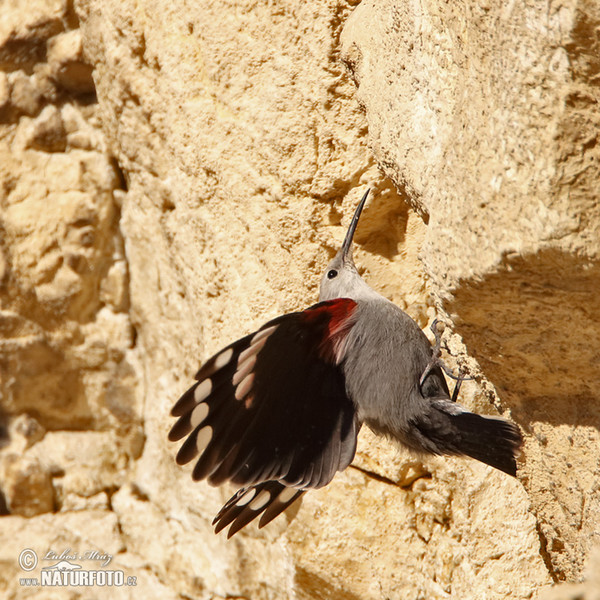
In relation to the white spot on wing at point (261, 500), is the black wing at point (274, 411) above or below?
above

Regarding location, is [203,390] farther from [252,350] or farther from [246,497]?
[246,497]

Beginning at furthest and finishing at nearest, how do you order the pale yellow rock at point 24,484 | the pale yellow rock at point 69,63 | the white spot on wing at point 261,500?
the pale yellow rock at point 24,484 → the pale yellow rock at point 69,63 → the white spot on wing at point 261,500

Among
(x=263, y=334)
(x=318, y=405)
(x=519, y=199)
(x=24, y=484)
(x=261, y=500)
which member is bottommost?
(x=24, y=484)

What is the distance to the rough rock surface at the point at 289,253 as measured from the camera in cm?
137

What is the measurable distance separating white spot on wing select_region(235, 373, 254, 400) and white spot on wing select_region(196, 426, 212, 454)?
0.35 ft

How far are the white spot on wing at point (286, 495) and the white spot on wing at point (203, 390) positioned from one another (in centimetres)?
49

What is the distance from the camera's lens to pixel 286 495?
212cm

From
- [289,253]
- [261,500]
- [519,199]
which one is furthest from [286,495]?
[519,199]

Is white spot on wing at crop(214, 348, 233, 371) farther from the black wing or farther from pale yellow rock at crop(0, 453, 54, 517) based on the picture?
pale yellow rock at crop(0, 453, 54, 517)

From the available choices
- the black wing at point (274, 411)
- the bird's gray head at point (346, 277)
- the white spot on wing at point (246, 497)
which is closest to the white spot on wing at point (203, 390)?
the black wing at point (274, 411)

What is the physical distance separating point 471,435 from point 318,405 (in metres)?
0.40

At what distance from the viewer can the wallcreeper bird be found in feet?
5.87

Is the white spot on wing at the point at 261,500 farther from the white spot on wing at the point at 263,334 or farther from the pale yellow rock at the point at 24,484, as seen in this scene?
the pale yellow rock at the point at 24,484

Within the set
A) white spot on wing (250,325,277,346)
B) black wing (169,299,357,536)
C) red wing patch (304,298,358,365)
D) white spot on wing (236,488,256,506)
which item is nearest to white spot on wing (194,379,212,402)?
black wing (169,299,357,536)
